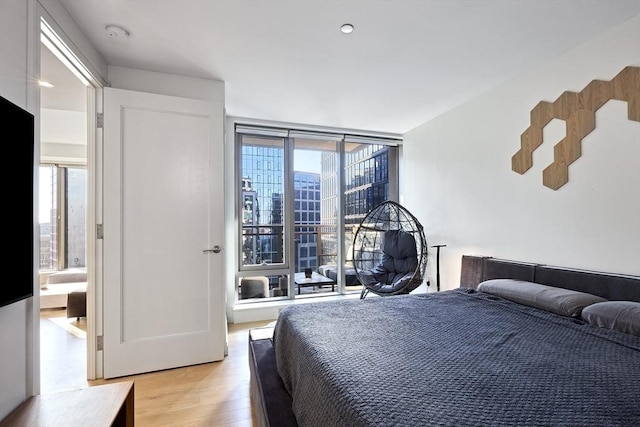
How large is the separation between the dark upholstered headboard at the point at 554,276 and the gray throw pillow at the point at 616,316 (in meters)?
0.16

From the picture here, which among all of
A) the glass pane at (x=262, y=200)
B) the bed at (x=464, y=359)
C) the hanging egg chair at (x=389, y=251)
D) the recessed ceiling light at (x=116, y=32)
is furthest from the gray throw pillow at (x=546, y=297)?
the recessed ceiling light at (x=116, y=32)

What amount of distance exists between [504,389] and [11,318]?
1.92 m

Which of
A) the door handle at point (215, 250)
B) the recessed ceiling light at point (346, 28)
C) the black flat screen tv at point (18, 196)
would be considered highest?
the recessed ceiling light at point (346, 28)

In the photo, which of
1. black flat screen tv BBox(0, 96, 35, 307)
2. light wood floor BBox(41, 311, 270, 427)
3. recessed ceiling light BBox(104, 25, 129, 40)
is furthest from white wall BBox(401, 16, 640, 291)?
black flat screen tv BBox(0, 96, 35, 307)

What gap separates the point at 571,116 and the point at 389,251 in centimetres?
223

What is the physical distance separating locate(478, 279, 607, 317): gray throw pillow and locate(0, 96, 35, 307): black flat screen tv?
106 inches

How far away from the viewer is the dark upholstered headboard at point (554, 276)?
5.94 ft

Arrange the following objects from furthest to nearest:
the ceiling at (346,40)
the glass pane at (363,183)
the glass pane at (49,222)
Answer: the glass pane at (49,222)
the glass pane at (363,183)
the ceiling at (346,40)

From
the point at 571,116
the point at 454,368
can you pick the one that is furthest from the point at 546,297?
the point at 571,116

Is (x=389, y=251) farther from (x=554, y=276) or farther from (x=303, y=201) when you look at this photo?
(x=554, y=276)

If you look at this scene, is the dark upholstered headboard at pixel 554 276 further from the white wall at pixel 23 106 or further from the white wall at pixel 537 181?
the white wall at pixel 23 106

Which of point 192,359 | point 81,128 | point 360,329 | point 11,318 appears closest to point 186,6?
point 11,318

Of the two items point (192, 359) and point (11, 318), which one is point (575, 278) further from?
point (11, 318)

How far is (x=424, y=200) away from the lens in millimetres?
3920
